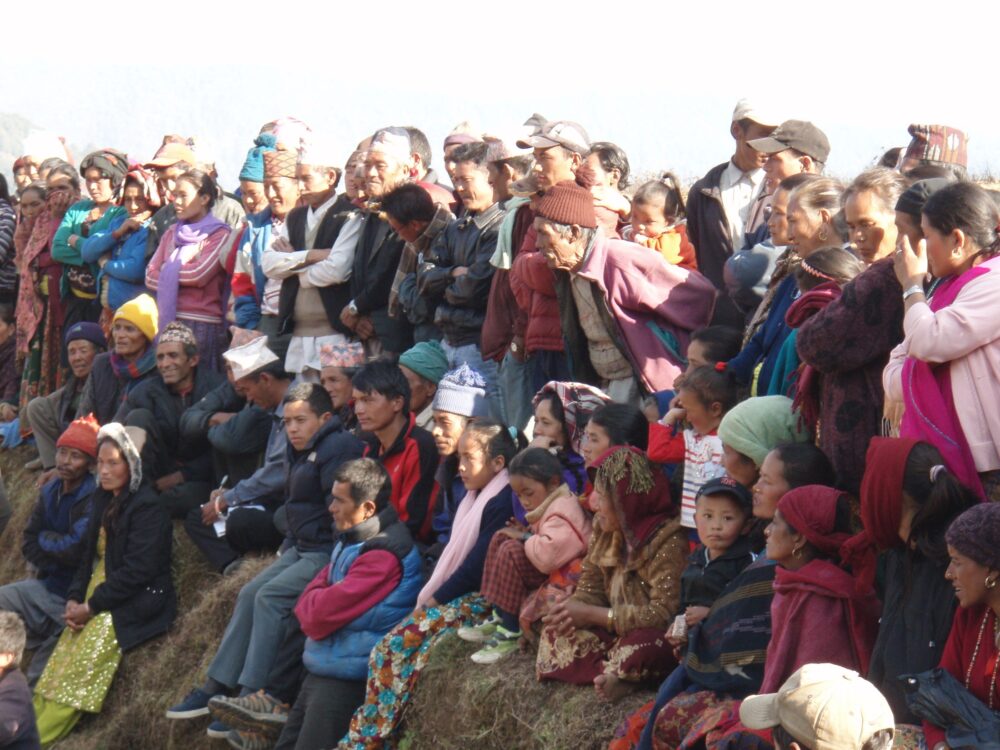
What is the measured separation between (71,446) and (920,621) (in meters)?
6.88

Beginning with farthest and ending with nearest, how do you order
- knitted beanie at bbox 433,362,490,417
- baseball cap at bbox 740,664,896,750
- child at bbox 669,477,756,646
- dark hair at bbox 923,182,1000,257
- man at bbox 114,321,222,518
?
man at bbox 114,321,222,518, knitted beanie at bbox 433,362,490,417, child at bbox 669,477,756,646, dark hair at bbox 923,182,1000,257, baseball cap at bbox 740,664,896,750

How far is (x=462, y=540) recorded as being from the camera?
7.35m

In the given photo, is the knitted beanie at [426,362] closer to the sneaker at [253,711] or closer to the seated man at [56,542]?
the sneaker at [253,711]

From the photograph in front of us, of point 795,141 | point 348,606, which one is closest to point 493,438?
point 348,606

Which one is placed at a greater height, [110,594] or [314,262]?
[314,262]

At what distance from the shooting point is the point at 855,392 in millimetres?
5535

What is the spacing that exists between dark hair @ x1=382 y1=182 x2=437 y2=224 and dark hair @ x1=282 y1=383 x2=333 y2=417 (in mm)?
1119

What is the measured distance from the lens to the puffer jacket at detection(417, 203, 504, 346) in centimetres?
848

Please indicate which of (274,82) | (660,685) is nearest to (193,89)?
(274,82)

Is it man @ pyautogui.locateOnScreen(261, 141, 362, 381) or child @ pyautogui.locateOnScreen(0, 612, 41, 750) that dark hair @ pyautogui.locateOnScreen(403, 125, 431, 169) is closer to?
man @ pyautogui.locateOnScreen(261, 141, 362, 381)

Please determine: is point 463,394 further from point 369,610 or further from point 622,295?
point 369,610

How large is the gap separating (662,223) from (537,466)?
189 centimetres

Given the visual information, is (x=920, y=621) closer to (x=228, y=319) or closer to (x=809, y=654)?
(x=809, y=654)

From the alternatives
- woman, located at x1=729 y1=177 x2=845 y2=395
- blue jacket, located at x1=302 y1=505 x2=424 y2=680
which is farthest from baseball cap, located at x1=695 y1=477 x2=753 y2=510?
blue jacket, located at x1=302 y1=505 x2=424 y2=680
